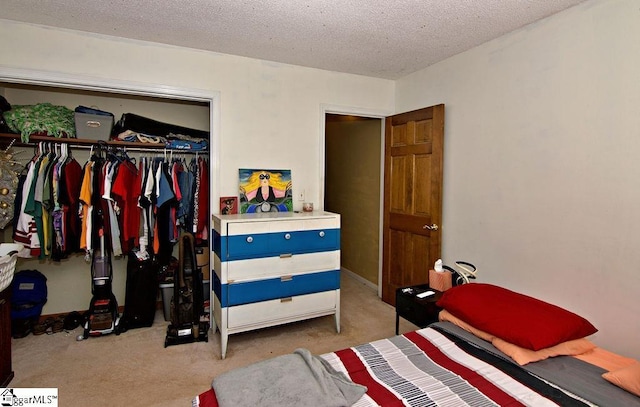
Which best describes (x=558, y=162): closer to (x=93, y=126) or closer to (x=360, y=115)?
(x=360, y=115)

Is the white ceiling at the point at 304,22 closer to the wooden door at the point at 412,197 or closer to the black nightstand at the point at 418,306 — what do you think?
the wooden door at the point at 412,197

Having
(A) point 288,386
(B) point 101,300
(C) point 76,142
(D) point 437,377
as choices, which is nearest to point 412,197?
(D) point 437,377

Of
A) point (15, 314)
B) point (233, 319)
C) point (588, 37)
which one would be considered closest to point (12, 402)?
point (233, 319)

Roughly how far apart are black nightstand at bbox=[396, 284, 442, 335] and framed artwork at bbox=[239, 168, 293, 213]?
1371 mm

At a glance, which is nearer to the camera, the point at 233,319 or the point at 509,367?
the point at 509,367

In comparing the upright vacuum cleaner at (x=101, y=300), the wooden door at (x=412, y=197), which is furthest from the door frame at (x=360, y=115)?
the upright vacuum cleaner at (x=101, y=300)

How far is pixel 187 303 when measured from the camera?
2949 millimetres

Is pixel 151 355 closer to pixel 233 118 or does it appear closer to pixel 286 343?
pixel 286 343

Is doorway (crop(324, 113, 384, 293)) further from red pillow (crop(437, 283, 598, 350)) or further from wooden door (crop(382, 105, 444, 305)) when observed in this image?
red pillow (crop(437, 283, 598, 350))

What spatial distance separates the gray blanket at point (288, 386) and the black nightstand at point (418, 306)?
1.08m

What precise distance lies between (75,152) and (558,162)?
4.10m

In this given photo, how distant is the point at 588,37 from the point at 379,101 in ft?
6.32

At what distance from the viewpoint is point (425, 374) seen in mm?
1438

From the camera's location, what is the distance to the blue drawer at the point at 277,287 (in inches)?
102
